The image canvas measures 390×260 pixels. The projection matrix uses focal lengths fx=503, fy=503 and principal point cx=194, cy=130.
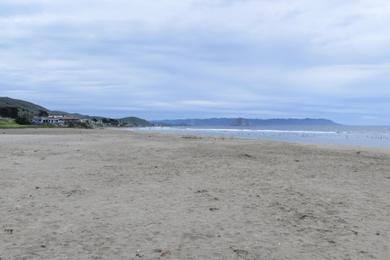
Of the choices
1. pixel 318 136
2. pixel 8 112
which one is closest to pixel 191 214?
pixel 318 136

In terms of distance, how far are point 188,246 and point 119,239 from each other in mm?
1019

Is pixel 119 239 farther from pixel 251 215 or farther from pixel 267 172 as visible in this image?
pixel 267 172

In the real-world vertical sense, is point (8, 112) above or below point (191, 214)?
above

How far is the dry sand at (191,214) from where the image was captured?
Result: 21.6ft

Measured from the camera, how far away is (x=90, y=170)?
1530cm

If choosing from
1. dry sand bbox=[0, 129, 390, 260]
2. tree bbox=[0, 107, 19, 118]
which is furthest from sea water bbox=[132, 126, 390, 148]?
tree bbox=[0, 107, 19, 118]

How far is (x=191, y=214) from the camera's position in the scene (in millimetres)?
8734

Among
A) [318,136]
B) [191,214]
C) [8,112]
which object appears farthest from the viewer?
[8,112]

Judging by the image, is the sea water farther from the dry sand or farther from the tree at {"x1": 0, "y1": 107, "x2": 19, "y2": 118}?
the tree at {"x1": 0, "y1": 107, "x2": 19, "y2": 118}

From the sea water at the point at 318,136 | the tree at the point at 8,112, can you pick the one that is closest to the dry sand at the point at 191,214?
the sea water at the point at 318,136

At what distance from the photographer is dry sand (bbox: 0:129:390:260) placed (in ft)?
21.6

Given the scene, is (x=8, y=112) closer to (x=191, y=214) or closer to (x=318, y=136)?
(x=318, y=136)

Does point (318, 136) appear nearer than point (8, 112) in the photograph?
Yes

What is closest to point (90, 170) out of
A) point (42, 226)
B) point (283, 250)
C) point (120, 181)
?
point (120, 181)
